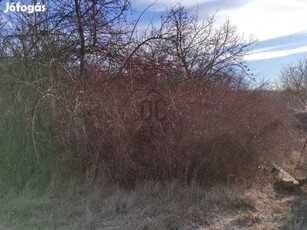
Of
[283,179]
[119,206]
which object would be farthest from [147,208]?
[283,179]

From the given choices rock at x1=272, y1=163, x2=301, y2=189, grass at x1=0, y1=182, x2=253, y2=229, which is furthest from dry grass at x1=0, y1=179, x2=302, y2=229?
rock at x1=272, y1=163, x2=301, y2=189

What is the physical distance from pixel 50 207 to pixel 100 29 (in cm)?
431

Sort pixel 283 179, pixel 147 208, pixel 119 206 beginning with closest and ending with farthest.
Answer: pixel 147 208, pixel 119 206, pixel 283 179

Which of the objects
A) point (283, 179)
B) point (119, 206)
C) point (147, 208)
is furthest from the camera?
point (283, 179)

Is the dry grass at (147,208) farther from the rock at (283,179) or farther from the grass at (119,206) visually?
the rock at (283,179)

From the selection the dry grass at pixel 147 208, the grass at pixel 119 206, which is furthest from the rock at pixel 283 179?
the grass at pixel 119 206

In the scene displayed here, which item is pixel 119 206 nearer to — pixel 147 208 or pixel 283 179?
pixel 147 208

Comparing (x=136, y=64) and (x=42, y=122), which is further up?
(x=136, y=64)

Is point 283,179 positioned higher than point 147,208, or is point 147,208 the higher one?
point 147,208

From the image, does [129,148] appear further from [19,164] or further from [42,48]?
[42,48]

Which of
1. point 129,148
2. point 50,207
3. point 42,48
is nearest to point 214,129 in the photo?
point 129,148

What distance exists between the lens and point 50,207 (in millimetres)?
6137

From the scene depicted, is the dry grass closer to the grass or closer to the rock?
the grass

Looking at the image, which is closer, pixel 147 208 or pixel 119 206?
pixel 147 208
